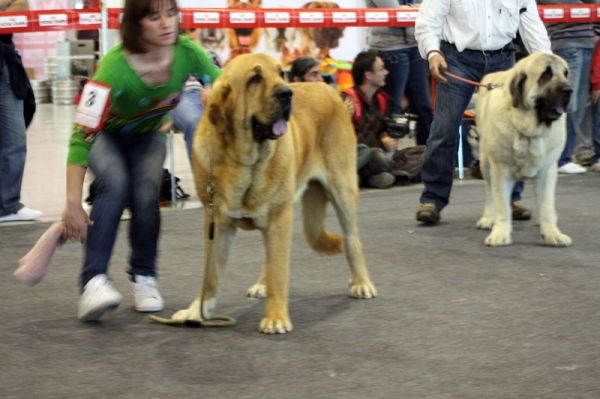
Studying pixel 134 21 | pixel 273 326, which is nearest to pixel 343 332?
pixel 273 326

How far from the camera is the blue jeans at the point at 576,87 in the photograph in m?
7.87

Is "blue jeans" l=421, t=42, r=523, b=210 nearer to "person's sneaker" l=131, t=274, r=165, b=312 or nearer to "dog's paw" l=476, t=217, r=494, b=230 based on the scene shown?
"dog's paw" l=476, t=217, r=494, b=230

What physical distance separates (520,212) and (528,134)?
95 cm

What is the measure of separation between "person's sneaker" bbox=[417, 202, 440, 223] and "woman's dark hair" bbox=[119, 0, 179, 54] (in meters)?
2.80

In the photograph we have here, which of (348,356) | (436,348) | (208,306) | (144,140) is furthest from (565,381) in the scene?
(144,140)

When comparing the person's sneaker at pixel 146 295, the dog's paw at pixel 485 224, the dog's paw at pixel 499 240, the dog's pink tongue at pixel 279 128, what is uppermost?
the dog's pink tongue at pixel 279 128

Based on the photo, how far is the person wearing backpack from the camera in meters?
7.30

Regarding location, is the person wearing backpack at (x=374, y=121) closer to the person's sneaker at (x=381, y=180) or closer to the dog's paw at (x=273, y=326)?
the person's sneaker at (x=381, y=180)

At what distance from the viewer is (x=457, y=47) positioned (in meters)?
5.71

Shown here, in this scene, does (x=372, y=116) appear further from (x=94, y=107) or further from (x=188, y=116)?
(x=94, y=107)

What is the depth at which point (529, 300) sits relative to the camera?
157 inches

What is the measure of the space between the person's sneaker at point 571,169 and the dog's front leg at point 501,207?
2.82 m

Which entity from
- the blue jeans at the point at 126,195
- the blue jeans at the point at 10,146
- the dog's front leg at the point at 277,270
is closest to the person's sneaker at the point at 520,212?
the dog's front leg at the point at 277,270

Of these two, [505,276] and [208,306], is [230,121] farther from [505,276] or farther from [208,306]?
[505,276]
